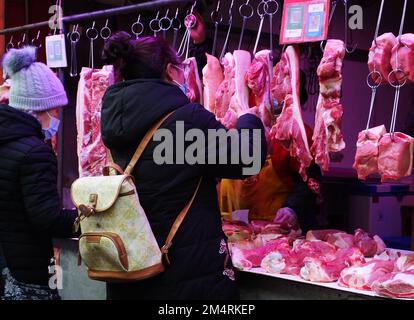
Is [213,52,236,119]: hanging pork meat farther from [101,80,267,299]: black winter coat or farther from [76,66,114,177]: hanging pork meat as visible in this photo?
[76,66,114,177]: hanging pork meat

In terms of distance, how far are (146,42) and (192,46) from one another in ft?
6.03

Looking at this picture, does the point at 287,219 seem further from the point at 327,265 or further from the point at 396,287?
the point at 396,287

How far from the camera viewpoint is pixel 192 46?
4.45 meters

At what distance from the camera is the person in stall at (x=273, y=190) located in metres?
3.83

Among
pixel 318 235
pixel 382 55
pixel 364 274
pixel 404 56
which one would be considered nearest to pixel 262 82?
pixel 382 55

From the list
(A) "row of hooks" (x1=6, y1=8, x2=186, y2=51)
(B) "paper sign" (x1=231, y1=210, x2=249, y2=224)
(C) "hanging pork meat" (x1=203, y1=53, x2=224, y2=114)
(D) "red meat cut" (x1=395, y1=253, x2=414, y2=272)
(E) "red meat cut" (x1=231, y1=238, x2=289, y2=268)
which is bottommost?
(B) "paper sign" (x1=231, y1=210, x2=249, y2=224)

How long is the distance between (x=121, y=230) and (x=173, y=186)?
0.30 m

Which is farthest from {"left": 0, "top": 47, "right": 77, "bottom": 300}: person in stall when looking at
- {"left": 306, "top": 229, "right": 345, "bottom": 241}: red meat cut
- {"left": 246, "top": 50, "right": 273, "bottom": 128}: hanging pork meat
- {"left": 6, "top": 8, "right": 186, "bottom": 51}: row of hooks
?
{"left": 306, "top": 229, "right": 345, "bottom": 241}: red meat cut

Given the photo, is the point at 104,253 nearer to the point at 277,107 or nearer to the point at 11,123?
the point at 11,123

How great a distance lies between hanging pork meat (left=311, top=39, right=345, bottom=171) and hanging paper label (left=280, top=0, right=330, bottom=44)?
4.4 inches

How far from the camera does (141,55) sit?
8.70ft

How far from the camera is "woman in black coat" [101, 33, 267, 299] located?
8.45ft
